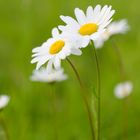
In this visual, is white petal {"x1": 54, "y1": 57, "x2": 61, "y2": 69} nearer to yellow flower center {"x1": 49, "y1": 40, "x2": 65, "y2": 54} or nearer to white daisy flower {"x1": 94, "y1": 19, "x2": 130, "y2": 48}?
yellow flower center {"x1": 49, "y1": 40, "x2": 65, "y2": 54}

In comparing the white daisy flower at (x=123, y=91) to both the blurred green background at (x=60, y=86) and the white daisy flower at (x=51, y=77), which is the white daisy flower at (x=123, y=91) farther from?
the white daisy flower at (x=51, y=77)

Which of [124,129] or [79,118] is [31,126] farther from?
[124,129]

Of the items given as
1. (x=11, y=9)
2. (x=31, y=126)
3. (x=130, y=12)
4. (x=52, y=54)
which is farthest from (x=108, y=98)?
(x=11, y=9)

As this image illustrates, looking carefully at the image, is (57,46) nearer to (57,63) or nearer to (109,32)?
(57,63)

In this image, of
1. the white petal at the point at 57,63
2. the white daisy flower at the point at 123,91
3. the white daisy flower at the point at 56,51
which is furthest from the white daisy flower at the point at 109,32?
the white petal at the point at 57,63

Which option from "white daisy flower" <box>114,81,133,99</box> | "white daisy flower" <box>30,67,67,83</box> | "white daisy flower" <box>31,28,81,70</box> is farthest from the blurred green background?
"white daisy flower" <box>31,28,81,70</box>

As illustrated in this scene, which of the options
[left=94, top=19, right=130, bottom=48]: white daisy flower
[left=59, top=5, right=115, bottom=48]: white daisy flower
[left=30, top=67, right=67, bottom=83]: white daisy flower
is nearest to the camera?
[left=59, top=5, right=115, bottom=48]: white daisy flower
